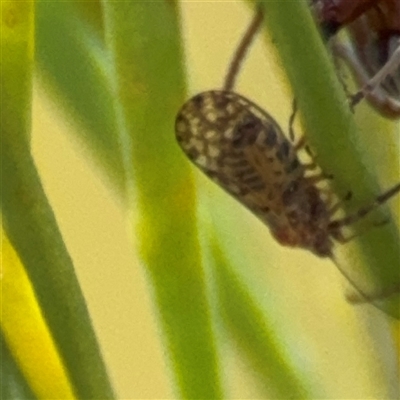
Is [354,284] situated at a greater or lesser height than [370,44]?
lesser

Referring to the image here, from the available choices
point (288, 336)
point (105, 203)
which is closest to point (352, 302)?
point (288, 336)

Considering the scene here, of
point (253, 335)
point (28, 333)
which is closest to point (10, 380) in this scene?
point (28, 333)

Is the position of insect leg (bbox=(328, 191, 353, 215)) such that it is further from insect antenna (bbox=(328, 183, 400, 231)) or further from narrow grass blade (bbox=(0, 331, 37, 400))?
narrow grass blade (bbox=(0, 331, 37, 400))

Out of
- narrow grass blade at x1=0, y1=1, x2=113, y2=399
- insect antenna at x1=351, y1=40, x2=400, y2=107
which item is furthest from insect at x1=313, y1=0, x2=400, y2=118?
narrow grass blade at x1=0, y1=1, x2=113, y2=399

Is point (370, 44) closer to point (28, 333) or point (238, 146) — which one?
point (238, 146)

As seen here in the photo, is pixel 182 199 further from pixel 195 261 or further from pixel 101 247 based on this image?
pixel 101 247

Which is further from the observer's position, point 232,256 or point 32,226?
point 232,256
